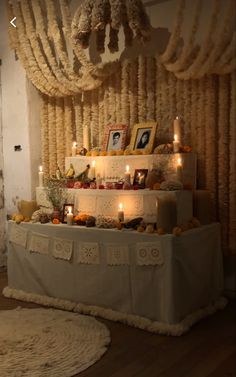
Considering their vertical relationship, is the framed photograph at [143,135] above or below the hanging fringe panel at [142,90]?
below

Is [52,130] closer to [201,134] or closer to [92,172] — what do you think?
[92,172]

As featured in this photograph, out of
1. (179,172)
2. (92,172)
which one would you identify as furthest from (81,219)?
(179,172)

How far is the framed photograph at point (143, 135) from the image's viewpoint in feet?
12.1

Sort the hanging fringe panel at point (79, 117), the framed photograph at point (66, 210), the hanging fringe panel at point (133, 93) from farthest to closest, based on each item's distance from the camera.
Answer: the hanging fringe panel at point (79, 117) < the hanging fringe panel at point (133, 93) < the framed photograph at point (66, 210)

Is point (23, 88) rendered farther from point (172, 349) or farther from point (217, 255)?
point (172, 349)

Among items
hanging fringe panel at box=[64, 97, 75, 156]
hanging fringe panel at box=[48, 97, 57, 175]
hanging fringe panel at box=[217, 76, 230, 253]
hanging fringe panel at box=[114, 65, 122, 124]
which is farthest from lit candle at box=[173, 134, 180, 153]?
hanging fringe panel at box=[48, 97, 57, 175]

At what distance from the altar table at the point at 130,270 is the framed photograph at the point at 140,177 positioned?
491 mm

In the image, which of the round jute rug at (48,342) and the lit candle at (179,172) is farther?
the lit candle at (179,172)

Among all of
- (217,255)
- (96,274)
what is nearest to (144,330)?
(96,274)

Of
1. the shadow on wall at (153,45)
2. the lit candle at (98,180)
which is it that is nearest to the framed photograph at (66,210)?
the lit candle at (98,180)

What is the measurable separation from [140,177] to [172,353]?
1.39 m

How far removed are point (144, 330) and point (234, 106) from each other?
1.68 m

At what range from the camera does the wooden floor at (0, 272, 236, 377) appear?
2416 millimetres

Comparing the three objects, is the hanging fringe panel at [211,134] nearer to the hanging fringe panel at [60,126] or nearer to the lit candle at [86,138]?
the lit candle at [86,138]
